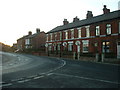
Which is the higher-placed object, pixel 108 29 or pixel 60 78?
pixel 108 29

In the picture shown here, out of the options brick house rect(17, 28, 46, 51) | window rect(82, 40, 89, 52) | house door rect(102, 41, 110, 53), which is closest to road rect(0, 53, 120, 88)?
house door rect(102, 41, 110, 53)

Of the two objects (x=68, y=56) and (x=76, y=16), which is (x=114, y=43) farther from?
(x=76, y=16)

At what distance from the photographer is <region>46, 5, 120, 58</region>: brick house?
1081 inches

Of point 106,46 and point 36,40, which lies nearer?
point 106,46

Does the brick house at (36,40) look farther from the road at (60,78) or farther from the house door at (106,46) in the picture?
the road at (60,78)

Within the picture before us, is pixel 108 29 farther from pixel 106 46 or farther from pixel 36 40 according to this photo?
pixel 36 40

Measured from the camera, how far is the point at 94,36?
32.0 metres

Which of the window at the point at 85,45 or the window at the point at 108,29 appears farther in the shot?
the window at the point at 85,45

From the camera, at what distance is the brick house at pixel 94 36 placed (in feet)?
90.1

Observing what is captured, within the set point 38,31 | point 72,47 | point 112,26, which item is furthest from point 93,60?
point 38,31

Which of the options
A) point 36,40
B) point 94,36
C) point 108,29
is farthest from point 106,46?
point 36,40

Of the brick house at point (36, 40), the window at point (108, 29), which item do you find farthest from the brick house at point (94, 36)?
the brick house at point (36, 40)

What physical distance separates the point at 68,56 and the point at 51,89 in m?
27.3

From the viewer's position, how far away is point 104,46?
29500 mm
